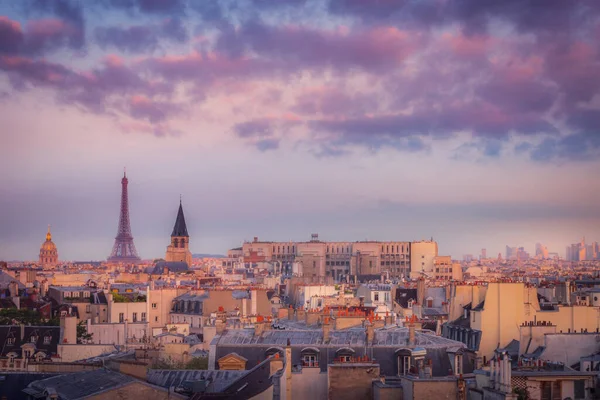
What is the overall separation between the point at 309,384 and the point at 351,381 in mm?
1878

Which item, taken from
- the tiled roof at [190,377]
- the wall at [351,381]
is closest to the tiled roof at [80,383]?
the tiled roof at [190,377]

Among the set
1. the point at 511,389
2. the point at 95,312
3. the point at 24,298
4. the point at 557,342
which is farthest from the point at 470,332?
the point at 24,298

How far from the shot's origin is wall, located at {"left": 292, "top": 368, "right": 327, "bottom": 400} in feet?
95.9

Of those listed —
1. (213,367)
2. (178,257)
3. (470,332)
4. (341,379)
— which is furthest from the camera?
(178,257)

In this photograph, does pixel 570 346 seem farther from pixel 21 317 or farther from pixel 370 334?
pixel 21 317

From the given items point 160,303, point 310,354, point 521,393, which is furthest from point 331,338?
point 160,303

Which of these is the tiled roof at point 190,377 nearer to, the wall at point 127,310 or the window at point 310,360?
the window at point 310,360

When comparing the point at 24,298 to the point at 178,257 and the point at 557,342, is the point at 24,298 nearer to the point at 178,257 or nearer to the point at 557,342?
the point at 557,342

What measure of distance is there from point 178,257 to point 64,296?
356 feet

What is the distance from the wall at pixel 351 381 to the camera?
27.8 metres

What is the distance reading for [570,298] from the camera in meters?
67.2

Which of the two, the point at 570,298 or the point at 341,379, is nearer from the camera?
the point at 341,379

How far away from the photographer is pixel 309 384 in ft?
96.7

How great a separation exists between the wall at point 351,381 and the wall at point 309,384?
1140mm
